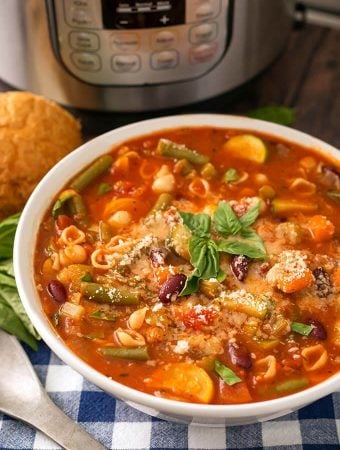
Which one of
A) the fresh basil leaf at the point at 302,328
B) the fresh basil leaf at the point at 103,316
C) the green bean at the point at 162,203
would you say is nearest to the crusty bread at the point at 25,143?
the green bean at the point at 162,203

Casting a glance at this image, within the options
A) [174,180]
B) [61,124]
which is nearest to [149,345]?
[174,180]

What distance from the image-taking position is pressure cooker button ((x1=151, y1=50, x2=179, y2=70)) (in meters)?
2.39

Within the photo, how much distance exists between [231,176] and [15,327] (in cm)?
79

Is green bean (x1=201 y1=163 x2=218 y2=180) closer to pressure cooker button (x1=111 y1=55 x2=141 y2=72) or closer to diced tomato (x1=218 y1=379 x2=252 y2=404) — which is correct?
pressure cooker button (x1=111 y1=55 x2=141 y2=72)

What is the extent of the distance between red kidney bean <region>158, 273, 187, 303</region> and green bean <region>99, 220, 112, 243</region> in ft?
0.85

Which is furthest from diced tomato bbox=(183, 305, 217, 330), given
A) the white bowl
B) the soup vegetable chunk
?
the white bowl

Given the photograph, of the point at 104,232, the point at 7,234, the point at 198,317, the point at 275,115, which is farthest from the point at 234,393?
the point at 275,115

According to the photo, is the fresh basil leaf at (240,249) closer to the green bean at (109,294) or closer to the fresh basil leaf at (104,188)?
the green bean at (109,294)

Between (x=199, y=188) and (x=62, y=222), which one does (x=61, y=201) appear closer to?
(x=62, y=222)

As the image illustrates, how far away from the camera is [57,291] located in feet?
6.07

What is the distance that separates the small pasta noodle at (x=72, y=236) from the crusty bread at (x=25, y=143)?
37 centimetres

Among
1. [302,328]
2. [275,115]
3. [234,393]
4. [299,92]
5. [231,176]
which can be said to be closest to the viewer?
[234,393]

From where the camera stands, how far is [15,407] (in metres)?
1.92

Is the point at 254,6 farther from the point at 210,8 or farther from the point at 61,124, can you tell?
the point at 61,124
